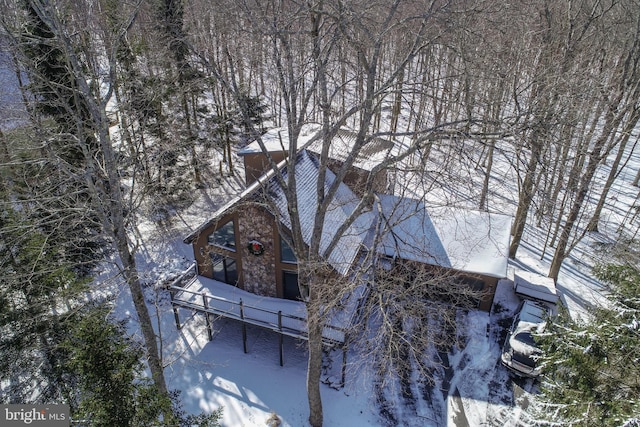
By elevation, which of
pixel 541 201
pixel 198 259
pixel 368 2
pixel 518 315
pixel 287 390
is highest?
pixel 368 2

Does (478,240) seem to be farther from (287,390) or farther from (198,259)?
(198,259)

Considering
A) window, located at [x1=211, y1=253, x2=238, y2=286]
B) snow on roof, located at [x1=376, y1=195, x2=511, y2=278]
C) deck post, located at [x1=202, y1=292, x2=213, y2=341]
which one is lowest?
deck post, located at [x1=202, y1=292, x2=213, y2=341]

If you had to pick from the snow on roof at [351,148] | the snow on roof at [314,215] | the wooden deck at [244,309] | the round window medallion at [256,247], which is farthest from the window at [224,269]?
the snow on roof at [351,148]

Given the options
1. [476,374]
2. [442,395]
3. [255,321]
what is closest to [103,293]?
[255,321]

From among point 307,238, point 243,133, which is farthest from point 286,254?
point 243,133

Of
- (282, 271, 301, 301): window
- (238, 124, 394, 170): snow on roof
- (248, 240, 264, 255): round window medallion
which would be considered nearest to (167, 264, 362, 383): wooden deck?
(282, 271, 301, 301): window

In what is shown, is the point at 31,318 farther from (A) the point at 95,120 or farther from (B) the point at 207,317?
(B) the point at 207,317

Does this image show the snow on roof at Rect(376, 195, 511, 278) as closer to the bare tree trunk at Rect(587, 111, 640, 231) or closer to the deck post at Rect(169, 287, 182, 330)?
the bare tree trunk at Rect(587, 111, 640, 231)
